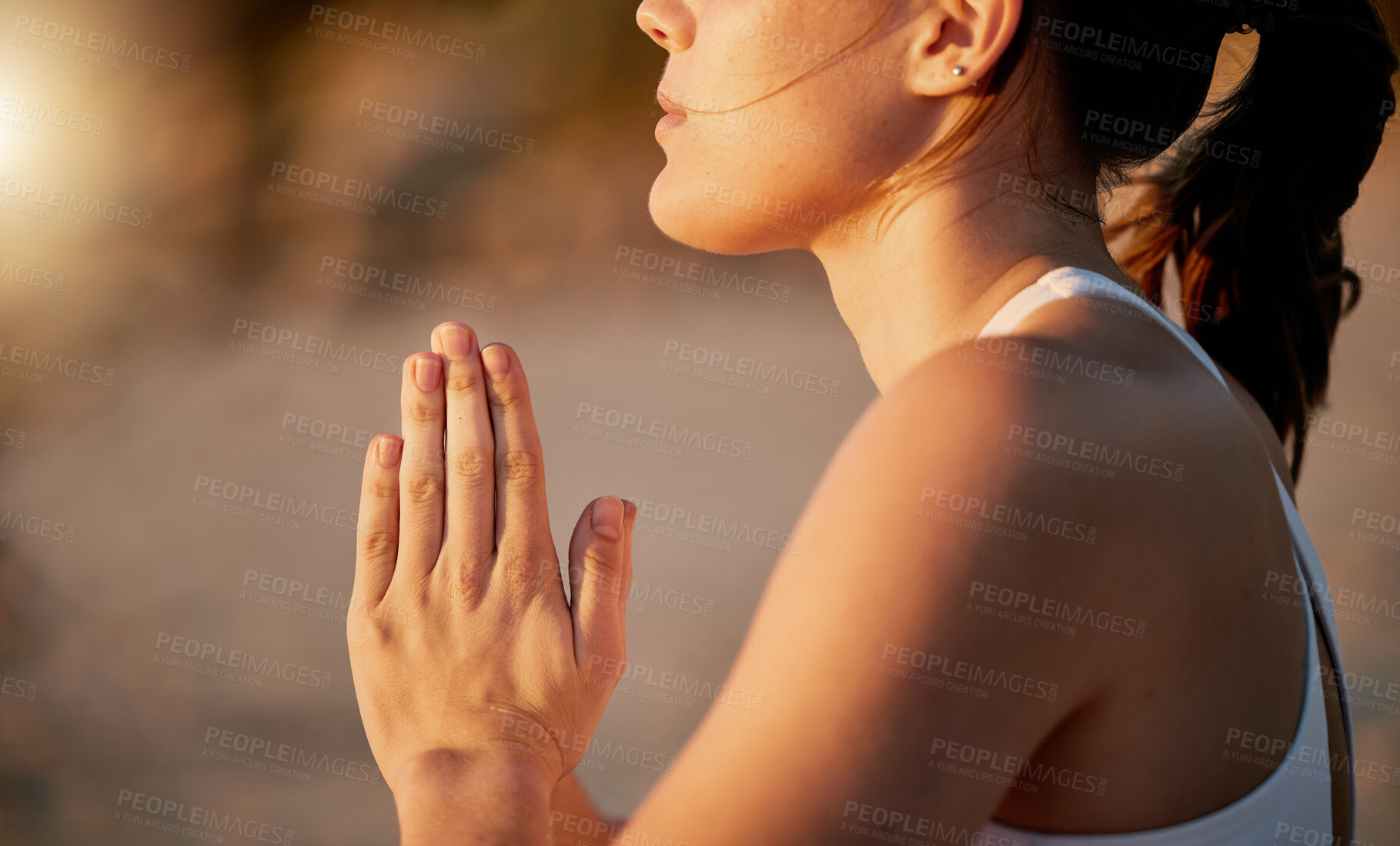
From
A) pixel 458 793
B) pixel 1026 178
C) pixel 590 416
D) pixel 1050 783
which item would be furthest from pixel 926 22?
pixel 590 416

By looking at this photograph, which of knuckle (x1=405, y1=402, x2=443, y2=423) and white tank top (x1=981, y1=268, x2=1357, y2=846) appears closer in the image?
white tank top (x1=981, y1=268, x2=1357, y2=846)

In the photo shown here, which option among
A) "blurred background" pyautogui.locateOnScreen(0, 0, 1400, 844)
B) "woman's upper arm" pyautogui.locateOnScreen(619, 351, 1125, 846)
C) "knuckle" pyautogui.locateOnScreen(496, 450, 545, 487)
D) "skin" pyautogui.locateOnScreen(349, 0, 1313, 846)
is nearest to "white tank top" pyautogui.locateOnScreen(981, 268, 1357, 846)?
"skin" pyautogui.locateOnScreen(349, 0, 1313, 846)

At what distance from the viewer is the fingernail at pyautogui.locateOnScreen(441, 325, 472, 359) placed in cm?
72

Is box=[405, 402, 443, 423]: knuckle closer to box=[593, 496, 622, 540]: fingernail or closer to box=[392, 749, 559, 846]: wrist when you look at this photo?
box=[593, 496, 622, 540]: fingernail

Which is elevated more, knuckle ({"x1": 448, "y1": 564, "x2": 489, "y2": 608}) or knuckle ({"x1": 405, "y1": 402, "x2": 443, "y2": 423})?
knuckle ({"x1": 405, "y1": 402, "x2": 443, "y2": 423})

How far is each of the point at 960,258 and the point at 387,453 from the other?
465mm

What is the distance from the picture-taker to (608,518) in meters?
0.74

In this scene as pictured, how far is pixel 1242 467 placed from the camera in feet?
1.67

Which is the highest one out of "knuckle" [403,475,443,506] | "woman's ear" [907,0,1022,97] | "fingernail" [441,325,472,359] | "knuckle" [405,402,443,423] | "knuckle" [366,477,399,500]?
"woman's ear" [907,0,1022,97]

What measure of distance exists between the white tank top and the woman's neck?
37 millimetres

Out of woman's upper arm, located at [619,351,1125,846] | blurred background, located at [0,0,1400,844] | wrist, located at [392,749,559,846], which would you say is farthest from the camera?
blurred background, located at [0,0,1400,844]

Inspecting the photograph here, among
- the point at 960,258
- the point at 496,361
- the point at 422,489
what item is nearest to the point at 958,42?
the point at 960,258

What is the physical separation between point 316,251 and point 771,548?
1.70 m

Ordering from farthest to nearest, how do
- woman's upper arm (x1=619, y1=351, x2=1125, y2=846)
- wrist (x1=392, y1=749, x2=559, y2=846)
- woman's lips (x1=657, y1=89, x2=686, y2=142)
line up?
1. woman's lips (x1=657, y1=89, x2=686, y2=142)
2. wrist (x1=392, y1=749, x2=559, y2=846)
3. woman's upper arm (x1=619, y1=351, x2=1125, y2=846)
